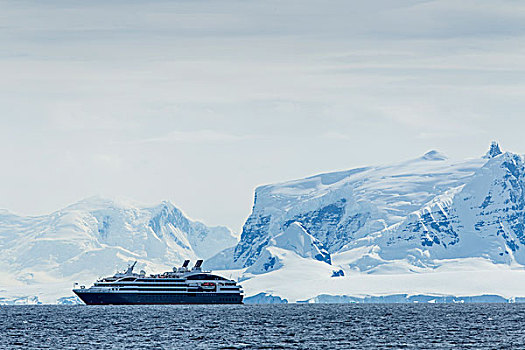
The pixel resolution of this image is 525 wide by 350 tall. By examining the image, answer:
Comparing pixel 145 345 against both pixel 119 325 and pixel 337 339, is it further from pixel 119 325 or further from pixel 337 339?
pixel 119 325

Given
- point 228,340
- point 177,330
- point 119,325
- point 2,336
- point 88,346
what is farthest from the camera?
point 119,325

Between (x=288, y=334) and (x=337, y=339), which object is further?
(x=288, y=334)

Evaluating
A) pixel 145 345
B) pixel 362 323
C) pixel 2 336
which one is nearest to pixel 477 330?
pixel 362 323

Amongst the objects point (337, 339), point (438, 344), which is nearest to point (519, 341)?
point (438, 344)

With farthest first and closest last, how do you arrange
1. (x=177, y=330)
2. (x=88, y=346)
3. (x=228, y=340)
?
(x=177, y=330)
(x=228, y=340)
(x=88, y=346)

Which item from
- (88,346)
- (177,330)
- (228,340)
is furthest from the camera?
(177,330)

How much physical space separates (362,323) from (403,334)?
33.5 metres

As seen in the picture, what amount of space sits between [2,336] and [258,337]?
1325 inches

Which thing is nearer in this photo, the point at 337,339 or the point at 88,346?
the point at 88,346

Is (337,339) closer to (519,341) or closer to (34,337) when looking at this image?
(519,341)

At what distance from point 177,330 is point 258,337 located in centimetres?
1802

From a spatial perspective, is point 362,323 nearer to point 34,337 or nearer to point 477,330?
point 477,330

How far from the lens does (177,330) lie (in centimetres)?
15012

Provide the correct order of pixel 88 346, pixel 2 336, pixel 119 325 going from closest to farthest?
1. pixel 88 346
2. pixel 2 336
3. pixel 119 325
